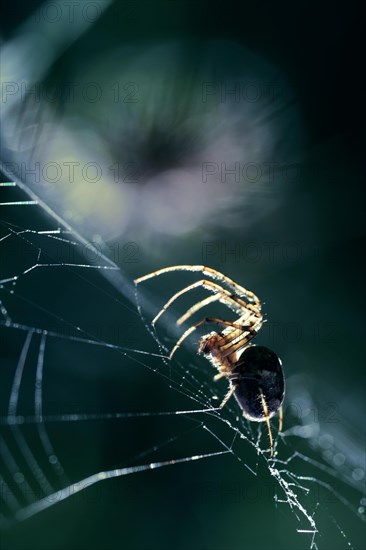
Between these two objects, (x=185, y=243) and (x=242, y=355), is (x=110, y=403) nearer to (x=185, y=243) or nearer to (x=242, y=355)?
(x=185, y=243)

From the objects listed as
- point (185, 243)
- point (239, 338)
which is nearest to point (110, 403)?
point (185, 243)

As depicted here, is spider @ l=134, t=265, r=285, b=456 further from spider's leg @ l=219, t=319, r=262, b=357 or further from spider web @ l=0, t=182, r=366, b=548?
spider web @ l=0, t=182, r=366, b=548

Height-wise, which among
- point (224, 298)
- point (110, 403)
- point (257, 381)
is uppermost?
point (224, 298)

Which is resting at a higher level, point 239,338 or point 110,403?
point 239,338

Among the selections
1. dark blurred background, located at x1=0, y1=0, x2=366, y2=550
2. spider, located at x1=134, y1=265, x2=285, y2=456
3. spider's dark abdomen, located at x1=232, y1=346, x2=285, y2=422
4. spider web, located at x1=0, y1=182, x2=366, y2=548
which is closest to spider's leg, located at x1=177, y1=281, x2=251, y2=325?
spider, located at x1=134, y1=265, x2=285, y2=456

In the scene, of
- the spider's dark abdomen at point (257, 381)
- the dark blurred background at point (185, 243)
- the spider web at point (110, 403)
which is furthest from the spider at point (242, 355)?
the spider web at point (110, 403)

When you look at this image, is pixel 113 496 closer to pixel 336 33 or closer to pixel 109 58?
pixel 109 58

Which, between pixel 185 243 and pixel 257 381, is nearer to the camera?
pixel 257 381
